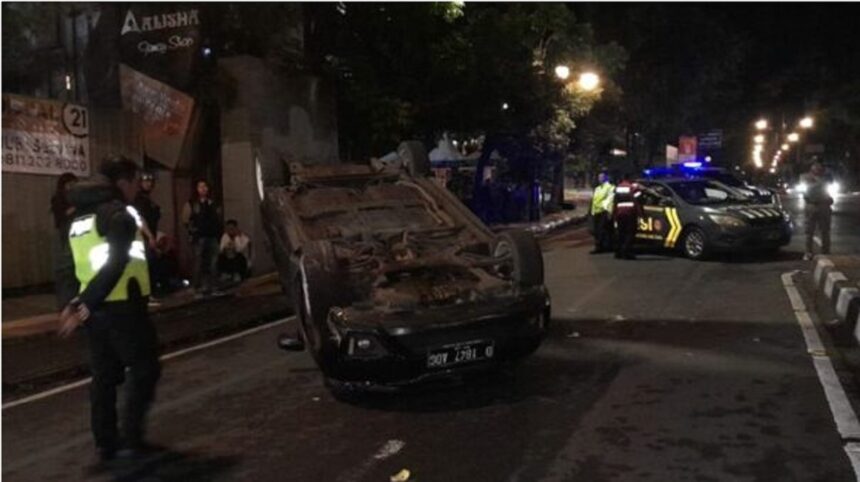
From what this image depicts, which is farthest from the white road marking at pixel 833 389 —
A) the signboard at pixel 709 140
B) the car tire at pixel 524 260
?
the signboard at pixel 709 140

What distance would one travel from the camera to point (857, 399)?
19.7ft

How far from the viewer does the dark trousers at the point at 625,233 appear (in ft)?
47.7

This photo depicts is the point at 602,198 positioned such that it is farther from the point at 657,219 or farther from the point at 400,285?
the point at 400,285

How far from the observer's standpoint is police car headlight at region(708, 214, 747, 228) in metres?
13.6

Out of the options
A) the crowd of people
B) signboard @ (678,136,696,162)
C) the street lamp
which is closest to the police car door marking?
the crowd of people

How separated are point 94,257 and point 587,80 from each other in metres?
20.5

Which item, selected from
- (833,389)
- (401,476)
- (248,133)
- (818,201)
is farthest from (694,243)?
(401,476)

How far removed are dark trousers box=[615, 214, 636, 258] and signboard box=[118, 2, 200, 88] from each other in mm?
7464

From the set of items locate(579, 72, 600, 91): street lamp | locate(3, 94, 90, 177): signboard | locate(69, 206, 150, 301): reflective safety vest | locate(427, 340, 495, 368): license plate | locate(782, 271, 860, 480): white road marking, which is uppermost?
locate(579, 72, 600, 91): street lamp

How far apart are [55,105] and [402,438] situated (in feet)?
29.6

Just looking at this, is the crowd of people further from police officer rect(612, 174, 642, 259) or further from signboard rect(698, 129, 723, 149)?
signboard rect(698, 129, 723, 149)

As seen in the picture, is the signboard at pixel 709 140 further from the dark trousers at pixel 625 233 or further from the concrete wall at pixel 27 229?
the concrete wall at pixel 27 229

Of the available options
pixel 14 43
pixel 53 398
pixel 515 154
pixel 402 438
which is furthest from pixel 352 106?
pixel 402 438

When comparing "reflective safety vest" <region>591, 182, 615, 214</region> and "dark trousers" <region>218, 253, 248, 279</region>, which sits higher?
"reflective safety vest" <region>591, 182, 615, 214</region>
